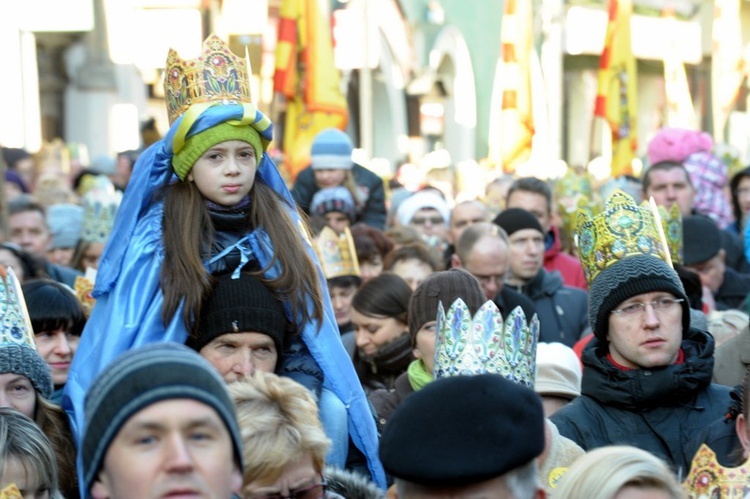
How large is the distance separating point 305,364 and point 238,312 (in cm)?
29

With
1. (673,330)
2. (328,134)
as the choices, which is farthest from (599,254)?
(328,134)

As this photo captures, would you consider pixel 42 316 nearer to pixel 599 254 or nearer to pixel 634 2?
pixel 599 254

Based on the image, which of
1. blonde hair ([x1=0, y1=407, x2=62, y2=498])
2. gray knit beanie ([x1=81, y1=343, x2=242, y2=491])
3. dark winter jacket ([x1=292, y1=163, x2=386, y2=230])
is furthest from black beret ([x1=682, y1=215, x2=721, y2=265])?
gray knit beanie ([x1=81, y1=343, x2=242, y2=491])

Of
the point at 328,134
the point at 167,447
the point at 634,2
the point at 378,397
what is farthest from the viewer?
the point at 634,2

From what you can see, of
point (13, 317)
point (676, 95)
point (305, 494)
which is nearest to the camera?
point (305, 494)

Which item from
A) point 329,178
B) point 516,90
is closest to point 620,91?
point 516,90

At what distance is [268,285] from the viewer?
5.22m

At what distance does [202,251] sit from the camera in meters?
5.22

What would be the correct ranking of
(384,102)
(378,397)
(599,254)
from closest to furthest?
(599,254), (378,397), (384,102)

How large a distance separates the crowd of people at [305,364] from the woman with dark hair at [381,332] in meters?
0.01

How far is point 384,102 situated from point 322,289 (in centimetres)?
2710

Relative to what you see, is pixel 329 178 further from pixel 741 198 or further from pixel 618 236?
pixel 618 236

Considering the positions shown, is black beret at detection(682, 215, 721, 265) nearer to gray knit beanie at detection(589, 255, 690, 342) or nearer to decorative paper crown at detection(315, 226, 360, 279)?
decorative paper crown at detection(315, 226, 360, 279)

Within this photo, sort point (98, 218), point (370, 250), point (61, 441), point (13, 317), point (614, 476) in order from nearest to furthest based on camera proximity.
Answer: point (614, 476), point (61, 441), point (13, 317), point (370, 250), point (98, 218)
